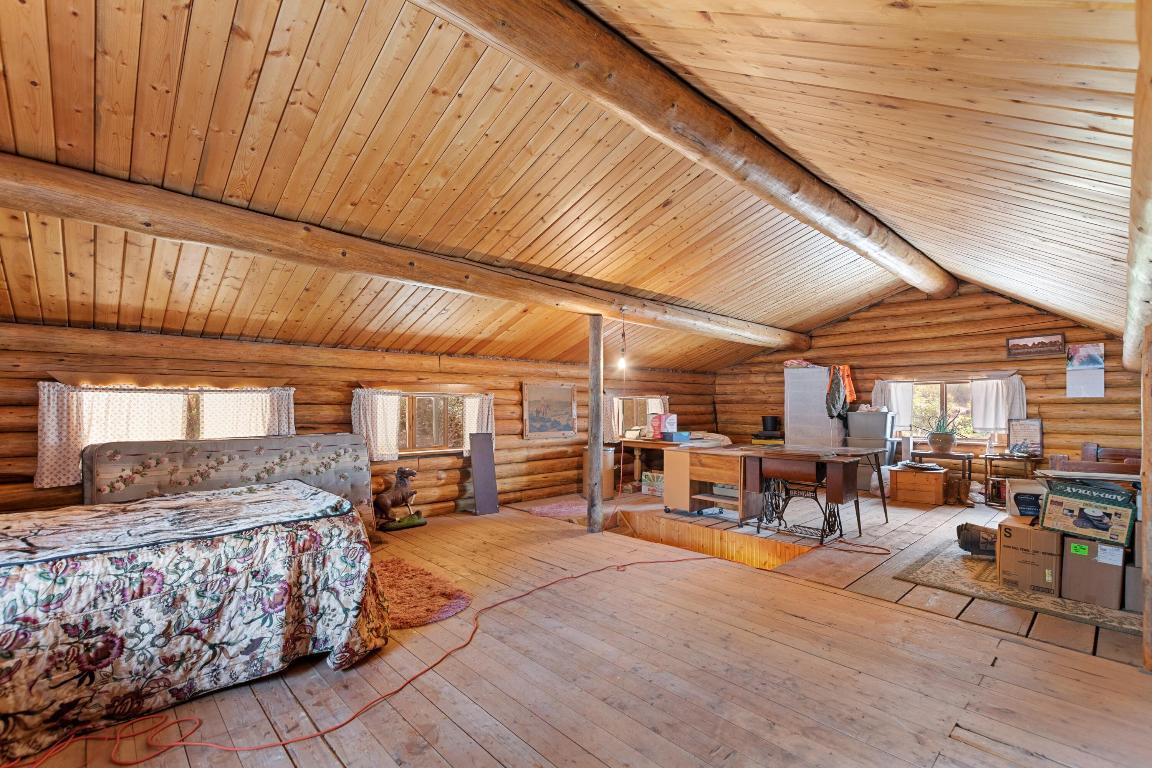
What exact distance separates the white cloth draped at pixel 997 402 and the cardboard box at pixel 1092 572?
5.47 meters

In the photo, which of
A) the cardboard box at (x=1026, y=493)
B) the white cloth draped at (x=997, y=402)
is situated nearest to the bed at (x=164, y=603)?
the cardboard box at (x=1026, y=493)

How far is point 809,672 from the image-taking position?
9.79 feet

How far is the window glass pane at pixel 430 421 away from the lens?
7.37 meters

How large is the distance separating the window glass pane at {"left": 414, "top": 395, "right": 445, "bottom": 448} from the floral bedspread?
12.4 ft

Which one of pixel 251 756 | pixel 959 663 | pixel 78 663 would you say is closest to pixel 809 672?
pixel 959 663

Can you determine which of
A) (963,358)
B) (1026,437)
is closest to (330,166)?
(963,358)

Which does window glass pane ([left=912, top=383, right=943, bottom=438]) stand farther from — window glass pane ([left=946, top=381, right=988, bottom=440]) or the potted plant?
the potted plant

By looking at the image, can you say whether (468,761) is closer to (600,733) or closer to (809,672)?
(600,733)

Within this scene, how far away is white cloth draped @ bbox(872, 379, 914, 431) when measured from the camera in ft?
31.4

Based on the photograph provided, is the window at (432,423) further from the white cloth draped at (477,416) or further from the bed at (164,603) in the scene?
the bed at (164,603)

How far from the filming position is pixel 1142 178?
5.12 feet

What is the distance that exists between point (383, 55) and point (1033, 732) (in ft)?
16.3

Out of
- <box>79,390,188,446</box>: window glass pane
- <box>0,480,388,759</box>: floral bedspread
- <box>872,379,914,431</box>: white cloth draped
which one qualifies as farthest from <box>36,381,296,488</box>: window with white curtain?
<box>872,379,914,431</box>: white cloth draped

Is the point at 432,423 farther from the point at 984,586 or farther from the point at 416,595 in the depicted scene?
the point at 984,586
